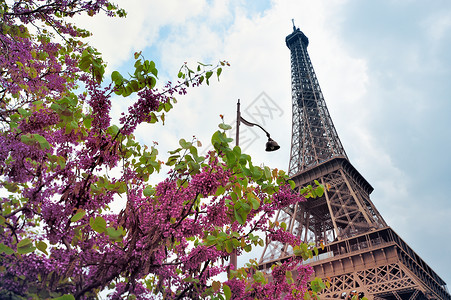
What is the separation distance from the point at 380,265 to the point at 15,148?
28.0 metres

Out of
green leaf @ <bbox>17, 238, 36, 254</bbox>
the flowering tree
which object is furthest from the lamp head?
green leaf @ <bbox>17, 238, 36, 254</bbox>

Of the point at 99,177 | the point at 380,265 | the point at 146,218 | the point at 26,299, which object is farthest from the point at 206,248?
the point at 380,265

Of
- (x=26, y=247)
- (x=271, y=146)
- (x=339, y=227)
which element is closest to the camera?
(x=26, y=247)

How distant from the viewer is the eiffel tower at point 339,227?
2362cm

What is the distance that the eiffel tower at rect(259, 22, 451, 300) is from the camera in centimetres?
2362

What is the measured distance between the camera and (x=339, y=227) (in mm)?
34531

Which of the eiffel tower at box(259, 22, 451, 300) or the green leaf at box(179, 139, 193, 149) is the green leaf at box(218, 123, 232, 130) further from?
the eiffel tower at box(259, 22, 451, 300)

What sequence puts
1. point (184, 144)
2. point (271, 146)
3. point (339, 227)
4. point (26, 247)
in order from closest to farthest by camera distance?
point (26, 247)
point (184, 144)
point (271, 146)
point (339, 227)

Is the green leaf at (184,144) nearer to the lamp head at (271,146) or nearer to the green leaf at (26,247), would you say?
the green leaf at (26,247)

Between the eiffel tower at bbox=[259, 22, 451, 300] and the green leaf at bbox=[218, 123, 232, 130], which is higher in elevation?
the eiffel tower at bbox=[259, 22, 451, 300]

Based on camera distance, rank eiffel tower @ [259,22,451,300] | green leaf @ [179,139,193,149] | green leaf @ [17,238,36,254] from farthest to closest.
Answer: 1. eiffel tower @ [259,22,451,300]
2. green leaf @ [179,139,193,149]
3. green leaf @ [17,238,36,254]

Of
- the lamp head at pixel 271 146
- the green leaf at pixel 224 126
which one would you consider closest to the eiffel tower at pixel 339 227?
the lamp head at pixel 271 146

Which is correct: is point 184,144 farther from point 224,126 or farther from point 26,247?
point 26,247

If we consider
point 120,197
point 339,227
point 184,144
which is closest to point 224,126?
point 184,144
